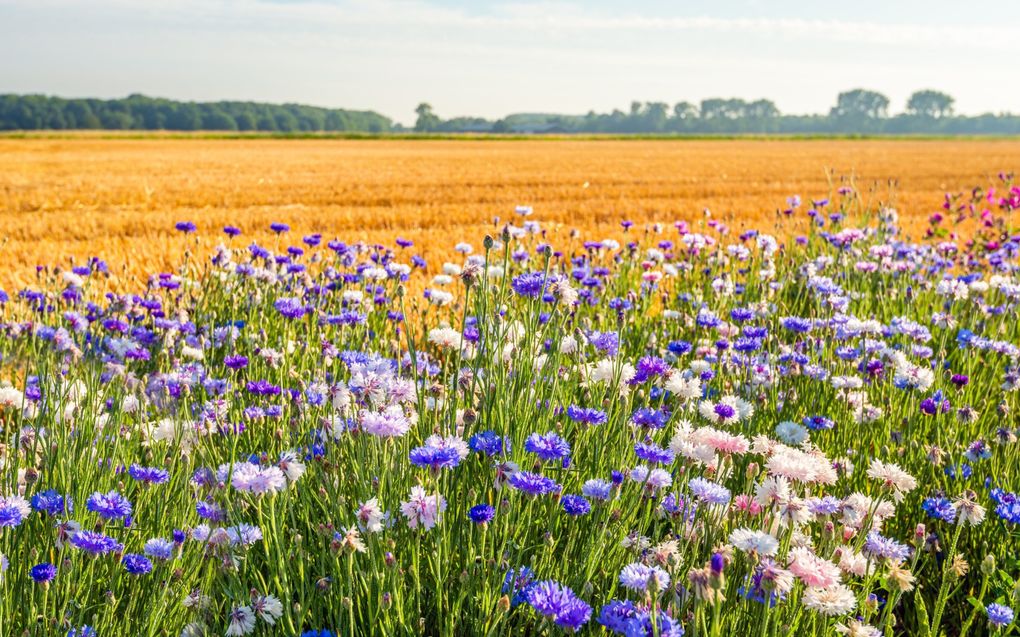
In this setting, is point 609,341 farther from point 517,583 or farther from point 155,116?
point 155,116

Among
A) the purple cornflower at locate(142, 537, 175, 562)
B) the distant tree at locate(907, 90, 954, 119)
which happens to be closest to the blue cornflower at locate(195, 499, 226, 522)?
the purple cornflower at locate(142, 537, 175, 562)

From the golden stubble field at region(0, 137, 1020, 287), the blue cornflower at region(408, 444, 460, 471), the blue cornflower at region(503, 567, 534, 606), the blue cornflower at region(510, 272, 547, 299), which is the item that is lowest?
the golden stubble field at region(0, 137, 1020, 287)

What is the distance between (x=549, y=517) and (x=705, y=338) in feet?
8.30

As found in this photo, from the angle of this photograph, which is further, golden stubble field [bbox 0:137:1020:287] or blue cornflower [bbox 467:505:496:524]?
golden stubble field [bbox 0:137:1020:287]

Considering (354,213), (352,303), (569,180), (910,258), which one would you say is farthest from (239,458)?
(569,180)

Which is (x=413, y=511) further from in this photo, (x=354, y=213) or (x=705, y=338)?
(x=354, y=213)

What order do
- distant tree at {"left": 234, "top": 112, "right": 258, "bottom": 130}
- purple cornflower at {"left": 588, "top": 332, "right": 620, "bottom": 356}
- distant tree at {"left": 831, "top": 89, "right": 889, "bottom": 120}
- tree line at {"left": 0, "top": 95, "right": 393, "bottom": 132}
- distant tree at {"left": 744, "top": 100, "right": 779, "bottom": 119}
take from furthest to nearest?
1. distant tree at {"left": 831, "top": 89, "right": 889, "bottom": 120}
2. distant tree at {"left": 744, "top": 100, "right": 779, "bottom": 119}
3. distant tree at {"left": 234, "top": 112, "right": 258, "bottom": 130}
4. tree line at {"left": 0, "top": 95, "right": 393, "bottom": 132}
5. purple cornflower at {"left": 588, "top": 332, "right": 620, "bottom": 356}

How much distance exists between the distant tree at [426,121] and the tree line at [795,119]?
80 cm

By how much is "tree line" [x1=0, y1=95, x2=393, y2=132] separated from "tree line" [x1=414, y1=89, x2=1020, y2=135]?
22277 millimetres

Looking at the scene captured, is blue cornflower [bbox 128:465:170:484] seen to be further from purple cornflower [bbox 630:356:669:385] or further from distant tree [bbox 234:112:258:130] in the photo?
distant tree [bbox 234:112:258:130]

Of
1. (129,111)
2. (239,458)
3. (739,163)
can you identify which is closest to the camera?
(239,458)

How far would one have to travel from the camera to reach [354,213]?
1406 centimetres

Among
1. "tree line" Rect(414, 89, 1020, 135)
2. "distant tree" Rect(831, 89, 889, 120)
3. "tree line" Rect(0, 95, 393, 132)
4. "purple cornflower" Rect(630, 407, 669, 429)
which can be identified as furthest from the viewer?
"distant tree" Rect(831, 89, 889, 120)

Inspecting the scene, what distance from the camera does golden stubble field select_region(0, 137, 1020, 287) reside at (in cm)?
1068
